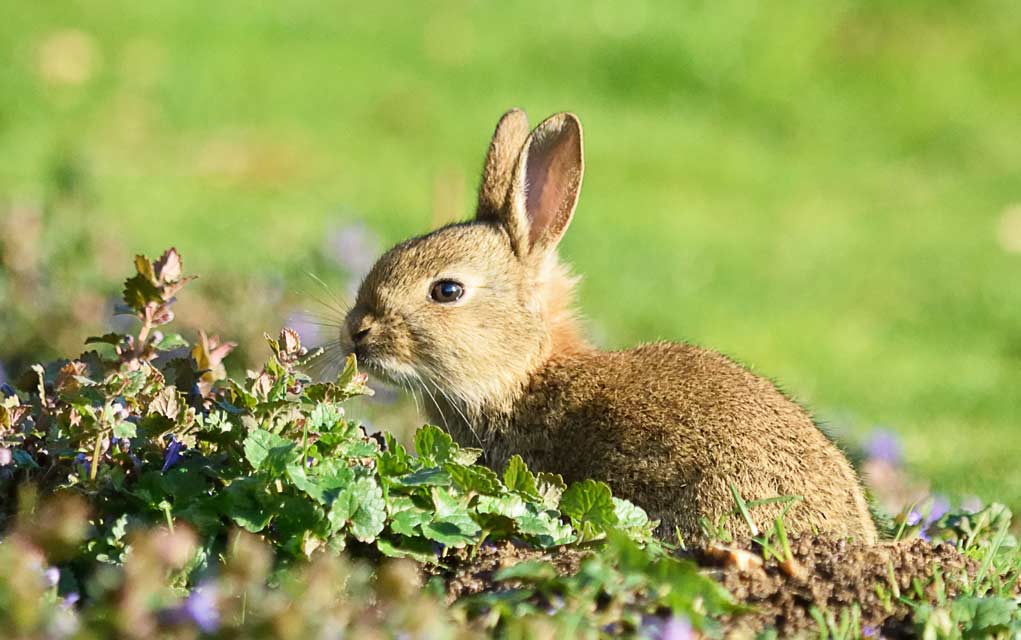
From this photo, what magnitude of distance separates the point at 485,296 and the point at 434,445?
148 centimetres

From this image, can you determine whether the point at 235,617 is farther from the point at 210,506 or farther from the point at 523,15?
the point at 523,15

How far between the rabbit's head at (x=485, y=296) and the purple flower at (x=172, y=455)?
1.26 metres

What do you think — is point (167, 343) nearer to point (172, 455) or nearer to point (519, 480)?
point (172, 455)

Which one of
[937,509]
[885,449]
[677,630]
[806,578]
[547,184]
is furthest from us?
[885,449]

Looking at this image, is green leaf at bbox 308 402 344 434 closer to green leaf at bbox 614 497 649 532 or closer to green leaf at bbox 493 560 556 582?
green leaf at bbox 493 560 556 582

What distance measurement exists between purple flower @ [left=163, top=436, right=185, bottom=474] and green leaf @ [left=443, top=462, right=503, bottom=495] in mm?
664

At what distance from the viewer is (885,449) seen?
18.4ft

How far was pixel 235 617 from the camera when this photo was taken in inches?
120

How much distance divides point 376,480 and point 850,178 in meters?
9.90

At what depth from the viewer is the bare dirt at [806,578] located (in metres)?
3.31

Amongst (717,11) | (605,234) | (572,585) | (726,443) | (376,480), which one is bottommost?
(572,585)

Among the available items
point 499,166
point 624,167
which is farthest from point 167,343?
point 624,167

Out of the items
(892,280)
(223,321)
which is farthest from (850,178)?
(223,321)

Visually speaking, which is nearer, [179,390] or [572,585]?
[572,585]
